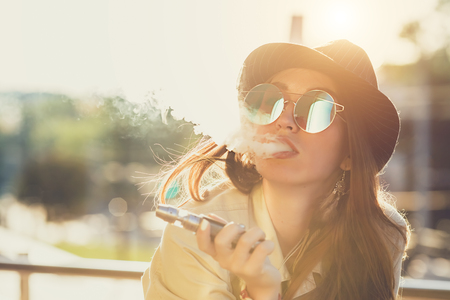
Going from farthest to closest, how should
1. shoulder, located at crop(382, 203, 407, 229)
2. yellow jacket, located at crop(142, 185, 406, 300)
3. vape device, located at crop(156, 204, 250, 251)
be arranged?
shoulder, located at crop(382, 203, 407, 229) < yellow jacket, located at crop(142, 185, 406, 300) < vape device, located at crop(156, 204, 250, 251)

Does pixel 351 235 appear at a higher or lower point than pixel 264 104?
lower

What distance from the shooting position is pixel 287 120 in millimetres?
1886

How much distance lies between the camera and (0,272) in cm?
316

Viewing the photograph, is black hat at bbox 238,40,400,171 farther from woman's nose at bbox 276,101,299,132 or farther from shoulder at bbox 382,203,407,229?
shoulder at bbox 382,203,407,229

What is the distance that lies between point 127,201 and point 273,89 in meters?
→ 10.5

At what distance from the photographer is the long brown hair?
205cm

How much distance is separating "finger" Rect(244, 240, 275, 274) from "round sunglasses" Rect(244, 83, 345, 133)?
27.2 inches

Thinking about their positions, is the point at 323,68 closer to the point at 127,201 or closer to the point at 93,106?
the point at 93,106

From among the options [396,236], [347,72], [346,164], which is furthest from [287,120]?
[396,236]

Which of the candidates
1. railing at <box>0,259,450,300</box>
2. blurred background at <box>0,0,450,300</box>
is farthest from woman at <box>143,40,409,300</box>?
railing at <box>0,259,450,300</box>

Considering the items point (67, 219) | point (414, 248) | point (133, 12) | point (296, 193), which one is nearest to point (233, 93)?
point (296, 193)

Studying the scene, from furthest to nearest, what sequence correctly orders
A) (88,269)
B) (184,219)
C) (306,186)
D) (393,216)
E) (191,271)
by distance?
1. (88,269)
2. (393,216)
3. (306,186)
4. (191,271)
5. (184,219)

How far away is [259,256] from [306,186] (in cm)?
84

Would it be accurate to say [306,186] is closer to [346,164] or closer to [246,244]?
[346,164]
